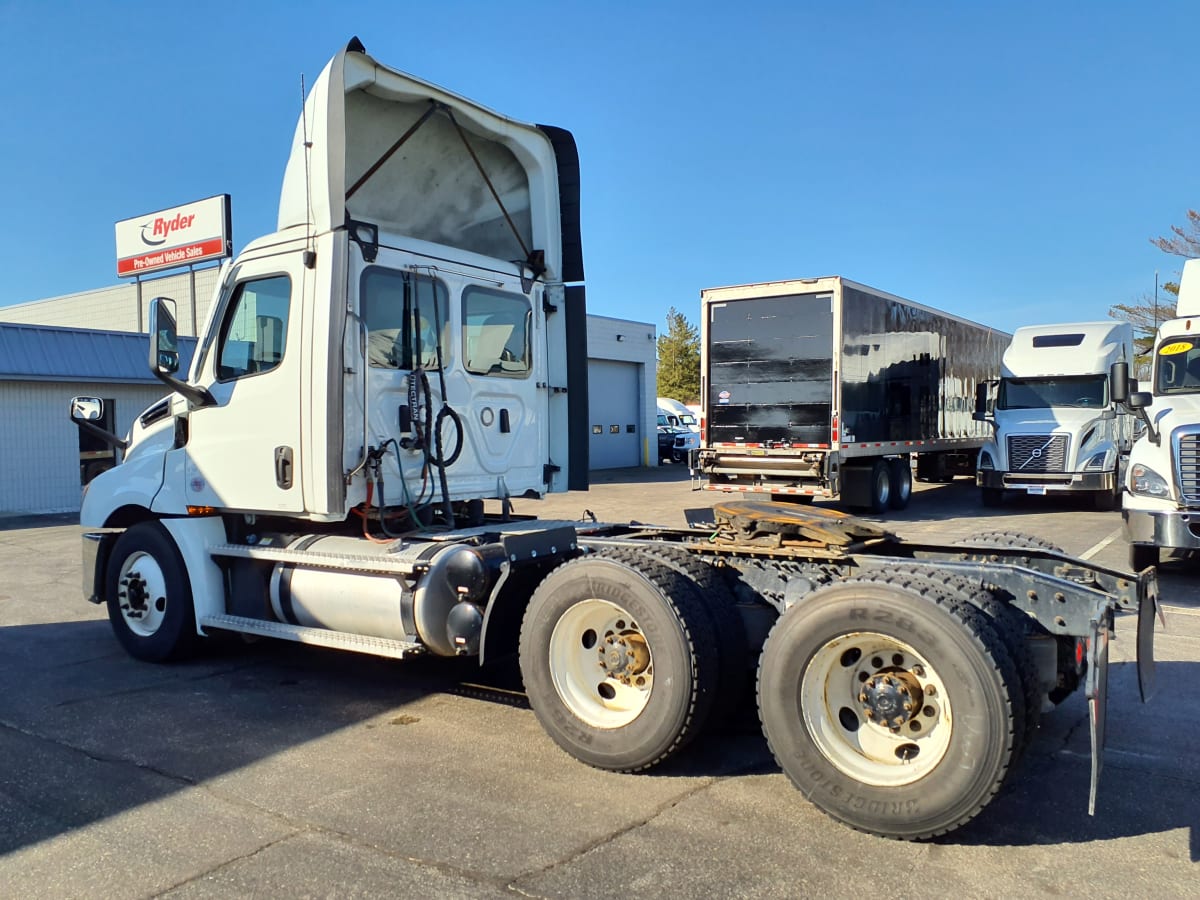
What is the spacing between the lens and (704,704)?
4.54 meters

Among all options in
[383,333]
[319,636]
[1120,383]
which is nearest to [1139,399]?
[1120,383]

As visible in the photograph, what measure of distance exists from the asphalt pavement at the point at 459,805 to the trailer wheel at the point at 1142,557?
369 cm

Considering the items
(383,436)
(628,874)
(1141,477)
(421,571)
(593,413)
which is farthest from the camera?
(593,413)

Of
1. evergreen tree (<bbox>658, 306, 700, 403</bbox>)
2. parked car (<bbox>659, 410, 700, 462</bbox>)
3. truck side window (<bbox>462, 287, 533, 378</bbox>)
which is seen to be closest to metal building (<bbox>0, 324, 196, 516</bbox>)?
truck side window (<bbox>462, 287, 533, 378</bbox>)

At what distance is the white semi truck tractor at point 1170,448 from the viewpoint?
357 inches

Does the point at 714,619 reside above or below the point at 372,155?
below

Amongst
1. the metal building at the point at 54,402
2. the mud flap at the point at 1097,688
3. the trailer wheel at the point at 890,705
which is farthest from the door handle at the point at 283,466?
the metal building at the point at 54,402

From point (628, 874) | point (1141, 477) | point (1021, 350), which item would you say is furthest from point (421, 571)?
point (1021, 350)

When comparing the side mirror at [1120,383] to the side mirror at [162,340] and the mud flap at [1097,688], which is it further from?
the side mirror at [162,340]

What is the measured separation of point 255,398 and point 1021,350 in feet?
52.8

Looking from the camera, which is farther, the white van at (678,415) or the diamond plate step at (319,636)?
the white van at (678,415)

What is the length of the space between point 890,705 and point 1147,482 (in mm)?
6950

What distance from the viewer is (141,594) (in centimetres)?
718

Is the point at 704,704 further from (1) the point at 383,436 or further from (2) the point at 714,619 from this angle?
(1) the point at 383,436
